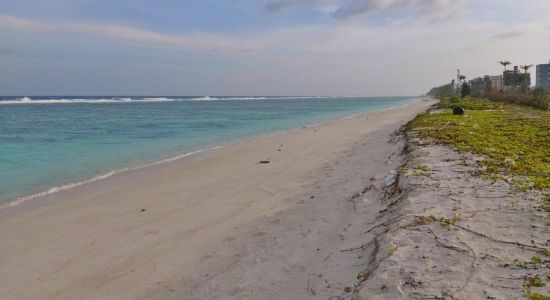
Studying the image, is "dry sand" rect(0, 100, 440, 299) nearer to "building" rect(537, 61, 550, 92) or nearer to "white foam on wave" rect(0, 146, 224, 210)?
"white foam on wave" rect(0, 146, 224, 210)

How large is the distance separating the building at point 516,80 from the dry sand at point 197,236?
47436 millimetres

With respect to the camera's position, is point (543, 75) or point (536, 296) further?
point (543, 75)

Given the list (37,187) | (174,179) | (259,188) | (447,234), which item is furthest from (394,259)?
(37,187)

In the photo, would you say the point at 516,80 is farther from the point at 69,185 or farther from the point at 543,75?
the point at 69,185

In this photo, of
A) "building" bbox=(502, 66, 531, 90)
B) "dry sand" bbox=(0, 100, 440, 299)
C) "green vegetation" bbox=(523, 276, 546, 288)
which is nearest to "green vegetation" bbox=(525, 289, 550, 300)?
"green vegetation" bbox=(523, 276, 546, 288)

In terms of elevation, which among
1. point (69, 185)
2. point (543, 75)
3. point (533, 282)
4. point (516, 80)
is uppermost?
point (543, 75)

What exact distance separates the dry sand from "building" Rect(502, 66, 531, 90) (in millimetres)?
47436

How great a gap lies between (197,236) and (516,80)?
60797 mm

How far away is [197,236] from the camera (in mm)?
6363

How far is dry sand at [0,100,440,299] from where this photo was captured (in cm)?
470

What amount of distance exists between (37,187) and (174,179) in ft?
11.0

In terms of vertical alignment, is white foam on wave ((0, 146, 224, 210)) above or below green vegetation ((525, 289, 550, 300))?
below

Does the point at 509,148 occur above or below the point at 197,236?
above

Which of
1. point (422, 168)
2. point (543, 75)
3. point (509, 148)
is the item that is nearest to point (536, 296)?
point (422, 168)
